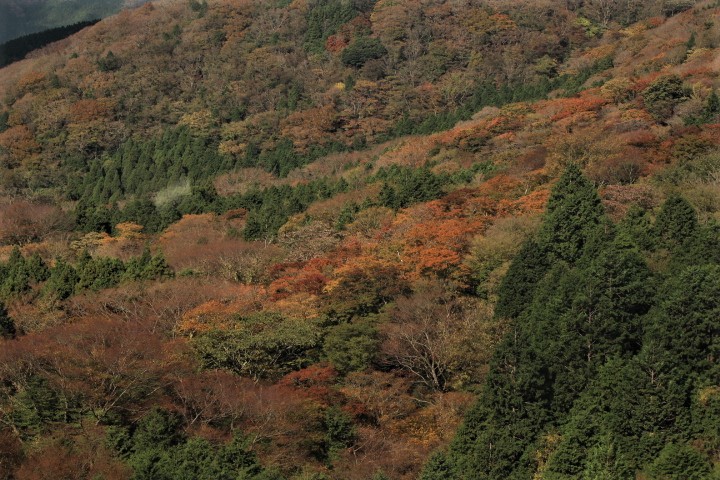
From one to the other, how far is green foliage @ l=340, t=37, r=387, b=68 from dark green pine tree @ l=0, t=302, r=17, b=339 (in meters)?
66.8

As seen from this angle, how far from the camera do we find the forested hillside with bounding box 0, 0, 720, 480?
1227 inches

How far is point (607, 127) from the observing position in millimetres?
62250

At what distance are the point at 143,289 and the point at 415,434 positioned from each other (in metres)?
17.6

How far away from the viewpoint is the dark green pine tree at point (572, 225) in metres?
41.0

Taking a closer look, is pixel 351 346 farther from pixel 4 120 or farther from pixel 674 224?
pixel 4 120

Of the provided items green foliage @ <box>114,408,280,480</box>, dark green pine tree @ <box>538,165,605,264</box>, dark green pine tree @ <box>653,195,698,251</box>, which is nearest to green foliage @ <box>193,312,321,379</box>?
green foliage @ <box>114,408,280,480</box>

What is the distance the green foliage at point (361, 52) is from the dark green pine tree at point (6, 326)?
66836mm

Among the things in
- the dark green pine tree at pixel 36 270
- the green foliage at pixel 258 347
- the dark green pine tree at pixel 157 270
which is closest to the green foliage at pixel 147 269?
the dark green pine tree at pixel 157 270

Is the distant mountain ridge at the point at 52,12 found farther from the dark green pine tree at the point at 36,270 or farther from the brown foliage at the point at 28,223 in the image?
the dark green pine tree at the point at 36,270

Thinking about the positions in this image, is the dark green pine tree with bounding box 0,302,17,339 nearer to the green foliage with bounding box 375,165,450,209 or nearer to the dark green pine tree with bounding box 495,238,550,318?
the dark green pine tree with bounding box 495,238,550,318

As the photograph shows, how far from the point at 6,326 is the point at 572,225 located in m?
24.8

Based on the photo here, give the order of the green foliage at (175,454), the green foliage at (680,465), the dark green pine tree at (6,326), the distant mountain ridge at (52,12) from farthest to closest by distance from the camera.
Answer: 1. the distant mountain ridge at (52,12)
2. the dark green pine tree at (6,326)
3. the green foliage at (175,454)
4. the green foliage at (680,465)

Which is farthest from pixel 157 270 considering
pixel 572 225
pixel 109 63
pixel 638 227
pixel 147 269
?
pixel 109 63

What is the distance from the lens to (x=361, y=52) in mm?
104375
